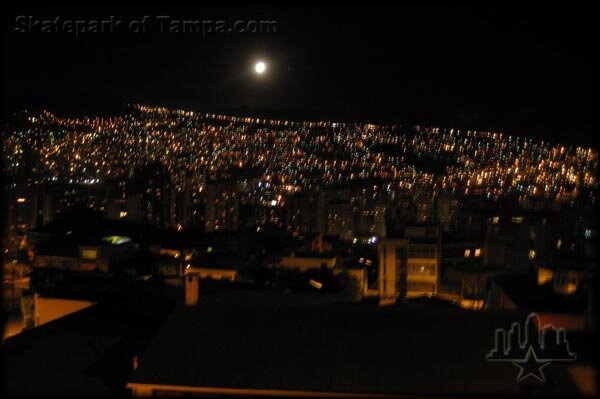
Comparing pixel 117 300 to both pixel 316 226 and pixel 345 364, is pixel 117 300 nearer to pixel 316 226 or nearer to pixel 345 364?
pixel 345 364

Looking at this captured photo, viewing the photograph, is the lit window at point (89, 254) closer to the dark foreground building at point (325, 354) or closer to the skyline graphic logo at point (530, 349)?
the dark foreground building at point (325, 354)

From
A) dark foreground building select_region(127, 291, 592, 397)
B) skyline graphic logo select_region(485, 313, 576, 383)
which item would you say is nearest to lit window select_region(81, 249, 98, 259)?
dark foreground building select_region(127, 291, 592, 397)

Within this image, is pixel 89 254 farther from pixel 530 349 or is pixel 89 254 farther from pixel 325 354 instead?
pixel 530 349

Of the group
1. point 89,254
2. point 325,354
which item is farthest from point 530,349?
point 89,254

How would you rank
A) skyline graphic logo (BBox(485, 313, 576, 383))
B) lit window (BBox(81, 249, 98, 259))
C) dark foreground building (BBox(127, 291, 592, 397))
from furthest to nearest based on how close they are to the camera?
lit window (BBox(81, 249, 98, 259)) → dark foreground building (BBox(127, 291, 592, 397)) → skyline graphic logo (BBox(485, 313, 576, 383))

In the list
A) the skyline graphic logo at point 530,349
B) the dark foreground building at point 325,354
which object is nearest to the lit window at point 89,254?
the dark foreground building at point 325,354

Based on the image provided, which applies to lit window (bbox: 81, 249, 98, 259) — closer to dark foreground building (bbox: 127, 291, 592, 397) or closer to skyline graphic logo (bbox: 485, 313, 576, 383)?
dark foreground building (bbox: 127, 291, 592, 397)

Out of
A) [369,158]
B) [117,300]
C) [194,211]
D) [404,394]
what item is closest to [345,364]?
[404,394]

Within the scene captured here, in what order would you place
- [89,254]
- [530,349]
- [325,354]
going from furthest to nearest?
[89,254], [325,354], [530,349]
